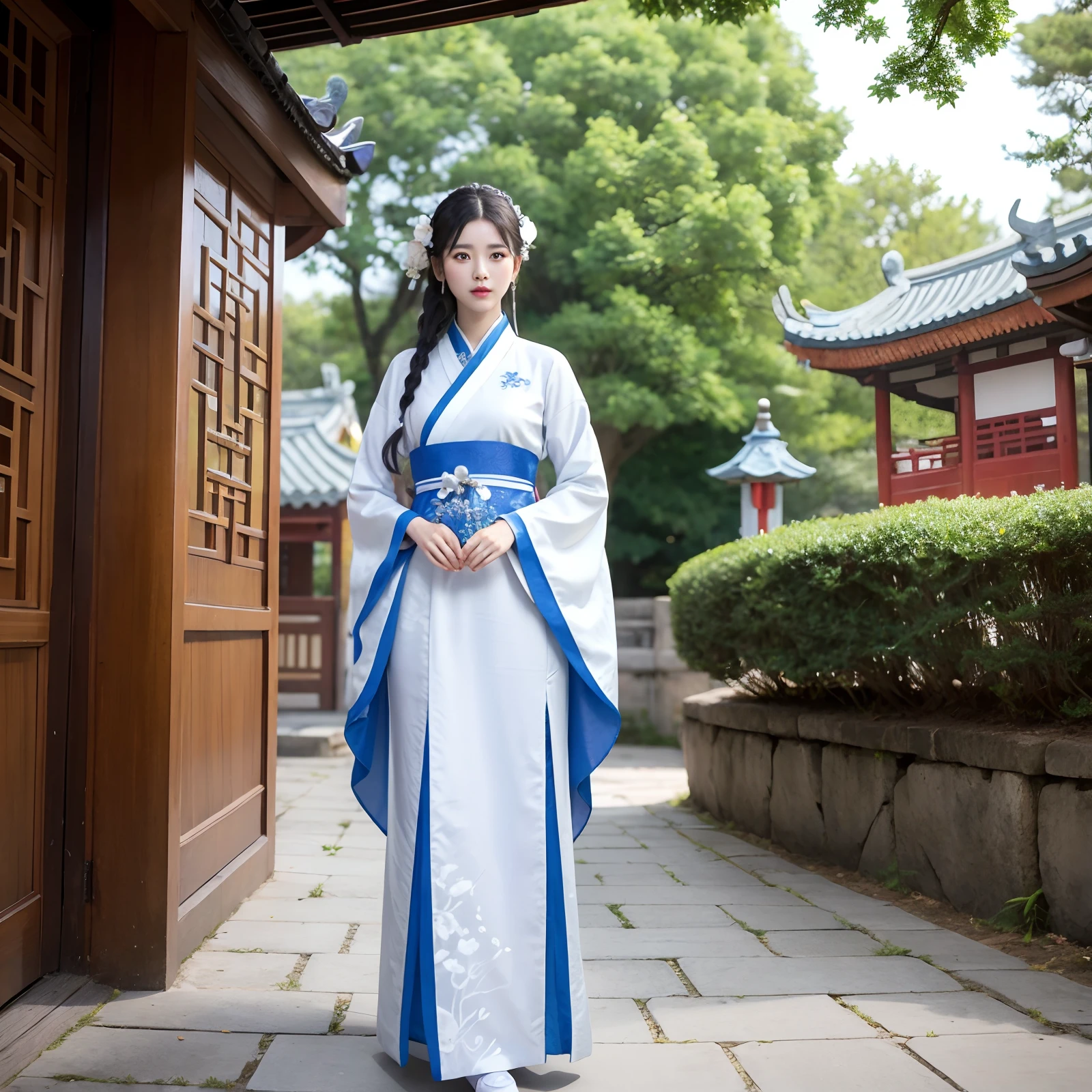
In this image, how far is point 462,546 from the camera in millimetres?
2406

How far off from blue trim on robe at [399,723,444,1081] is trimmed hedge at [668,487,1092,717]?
2442 mm

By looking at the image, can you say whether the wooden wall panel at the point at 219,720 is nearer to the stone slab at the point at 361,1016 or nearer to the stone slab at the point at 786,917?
the stone slab at the point at 361,1016

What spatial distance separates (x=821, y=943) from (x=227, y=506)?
2474 millimetres

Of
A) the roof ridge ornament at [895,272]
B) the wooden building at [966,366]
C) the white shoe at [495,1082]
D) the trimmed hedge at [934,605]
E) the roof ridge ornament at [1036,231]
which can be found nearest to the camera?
the white shoe at [495,1082]

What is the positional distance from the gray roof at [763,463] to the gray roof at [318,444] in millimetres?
4128

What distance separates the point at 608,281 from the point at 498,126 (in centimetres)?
300

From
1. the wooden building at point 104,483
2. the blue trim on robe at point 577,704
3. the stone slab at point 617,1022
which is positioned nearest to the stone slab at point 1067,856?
the stone slab at point 617,1022

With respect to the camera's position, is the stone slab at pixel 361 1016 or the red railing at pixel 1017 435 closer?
the stone slab at pixel 361 1016

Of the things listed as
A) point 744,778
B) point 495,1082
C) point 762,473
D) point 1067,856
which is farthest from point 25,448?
point 762,473

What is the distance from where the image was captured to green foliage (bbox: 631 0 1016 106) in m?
3.64

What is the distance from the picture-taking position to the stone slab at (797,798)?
5125mm

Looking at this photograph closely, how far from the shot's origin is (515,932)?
236 cm

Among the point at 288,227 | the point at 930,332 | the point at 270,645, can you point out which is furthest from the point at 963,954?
the point at 930,332

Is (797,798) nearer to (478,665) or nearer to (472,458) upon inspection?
(478,665)
